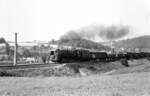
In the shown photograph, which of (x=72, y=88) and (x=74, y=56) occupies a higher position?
(x=74, y=56)

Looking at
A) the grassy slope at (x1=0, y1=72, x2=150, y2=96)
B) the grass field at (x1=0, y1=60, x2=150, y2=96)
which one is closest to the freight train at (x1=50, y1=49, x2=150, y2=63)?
the grass field at (x1=0, y1=60, x2=150, y2=96)

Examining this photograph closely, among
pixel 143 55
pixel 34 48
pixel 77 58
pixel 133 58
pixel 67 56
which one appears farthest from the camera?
pixel 34 48

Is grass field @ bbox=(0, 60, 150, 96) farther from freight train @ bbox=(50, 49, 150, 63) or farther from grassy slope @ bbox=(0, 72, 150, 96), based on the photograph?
freight train @ bbox=(50, 49, 150, 63)

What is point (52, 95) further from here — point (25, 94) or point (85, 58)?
point (85, 58)

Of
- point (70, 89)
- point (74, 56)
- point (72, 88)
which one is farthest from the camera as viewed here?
point (74, 56)

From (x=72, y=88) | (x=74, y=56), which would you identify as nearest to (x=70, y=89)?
(x=72, y=88)

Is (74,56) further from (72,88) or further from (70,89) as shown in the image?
(70,89)

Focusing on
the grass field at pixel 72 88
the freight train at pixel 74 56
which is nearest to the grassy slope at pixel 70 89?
the grass field at pixel 72 88

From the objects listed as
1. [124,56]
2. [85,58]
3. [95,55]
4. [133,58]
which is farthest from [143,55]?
[85,58]

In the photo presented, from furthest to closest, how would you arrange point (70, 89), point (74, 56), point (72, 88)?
point (74, 56)
point (72, 88)
point (70, 89)

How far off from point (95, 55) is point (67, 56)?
14995 millimetres

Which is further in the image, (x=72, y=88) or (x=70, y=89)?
(x=72, y=88)

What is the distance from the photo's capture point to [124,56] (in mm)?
79688

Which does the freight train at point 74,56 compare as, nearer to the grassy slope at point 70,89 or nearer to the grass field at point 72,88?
the grass field at point 72,88
